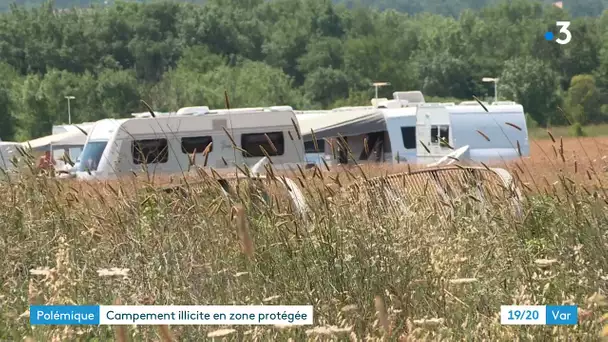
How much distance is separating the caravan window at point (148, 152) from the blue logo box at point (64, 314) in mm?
1415

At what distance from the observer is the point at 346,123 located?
23.2 m

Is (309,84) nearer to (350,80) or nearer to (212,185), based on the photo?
(350,80)

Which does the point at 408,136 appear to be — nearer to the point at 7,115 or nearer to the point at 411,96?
the point at 411,96

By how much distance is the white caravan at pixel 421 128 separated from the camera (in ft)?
73.7

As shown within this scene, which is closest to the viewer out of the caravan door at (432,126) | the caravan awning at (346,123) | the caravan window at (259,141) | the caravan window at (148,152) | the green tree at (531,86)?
the caravan window at (148,152)

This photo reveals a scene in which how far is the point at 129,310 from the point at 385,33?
94.6m

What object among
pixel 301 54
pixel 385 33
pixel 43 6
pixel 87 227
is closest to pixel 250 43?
pixel 301 54

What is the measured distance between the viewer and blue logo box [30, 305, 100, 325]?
13.8 feet

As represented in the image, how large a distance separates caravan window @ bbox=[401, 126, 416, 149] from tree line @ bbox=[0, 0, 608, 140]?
129 feet

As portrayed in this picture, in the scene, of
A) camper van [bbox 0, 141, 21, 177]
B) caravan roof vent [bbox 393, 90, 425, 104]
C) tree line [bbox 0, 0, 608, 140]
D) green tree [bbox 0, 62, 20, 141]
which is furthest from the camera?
tree line [bbox 0, 0, 608, 140]

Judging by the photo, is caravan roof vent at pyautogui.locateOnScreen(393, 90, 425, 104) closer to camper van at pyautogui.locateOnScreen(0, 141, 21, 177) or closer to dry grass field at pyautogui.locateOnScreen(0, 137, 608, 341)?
camper van at pyautogui.locateOnScreen(0, 141, 21, 177)

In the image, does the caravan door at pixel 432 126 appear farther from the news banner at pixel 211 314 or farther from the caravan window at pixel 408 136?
the news banner at pixel 211 314

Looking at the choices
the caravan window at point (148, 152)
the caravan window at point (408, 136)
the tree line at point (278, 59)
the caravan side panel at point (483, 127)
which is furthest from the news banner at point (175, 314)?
the tree line at point (278, 59)

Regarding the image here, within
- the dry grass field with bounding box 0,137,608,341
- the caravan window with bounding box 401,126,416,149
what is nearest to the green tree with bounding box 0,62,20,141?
the caravan window with bounding box 401,126,416,149
